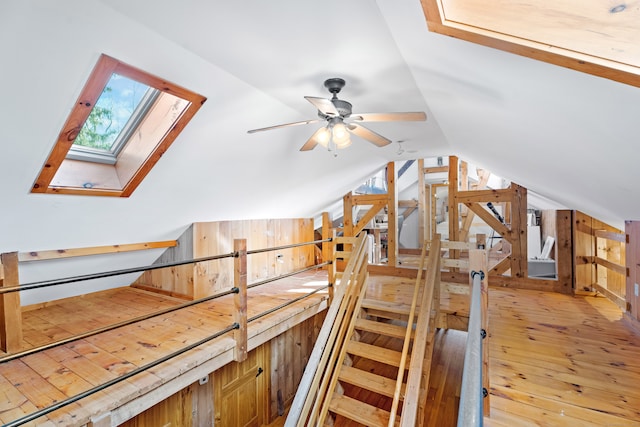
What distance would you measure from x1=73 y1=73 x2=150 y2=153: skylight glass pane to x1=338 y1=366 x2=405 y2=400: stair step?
285 centimetres

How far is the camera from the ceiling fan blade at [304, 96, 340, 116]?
1.67 meters

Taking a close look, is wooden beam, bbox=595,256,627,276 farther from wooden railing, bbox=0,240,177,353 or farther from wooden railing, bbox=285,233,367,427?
wooden railing, bbox=0,240,177,353

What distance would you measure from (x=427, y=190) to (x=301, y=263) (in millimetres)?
3653

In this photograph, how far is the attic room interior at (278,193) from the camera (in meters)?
1.19

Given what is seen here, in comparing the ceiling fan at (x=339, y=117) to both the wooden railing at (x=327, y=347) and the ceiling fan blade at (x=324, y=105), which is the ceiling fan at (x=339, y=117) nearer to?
the ceiling fan blade at (x=324, y=105)

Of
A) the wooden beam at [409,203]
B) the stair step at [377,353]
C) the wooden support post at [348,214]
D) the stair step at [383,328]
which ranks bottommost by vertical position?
the stair step at [377,353]

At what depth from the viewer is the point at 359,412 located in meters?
2.48

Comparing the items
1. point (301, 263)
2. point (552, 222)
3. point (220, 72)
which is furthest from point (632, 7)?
point (552, 222)

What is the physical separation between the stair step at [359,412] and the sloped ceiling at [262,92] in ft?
7.74

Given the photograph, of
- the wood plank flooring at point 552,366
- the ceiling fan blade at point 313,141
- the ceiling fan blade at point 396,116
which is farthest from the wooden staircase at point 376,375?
the ceiling fan blade at point 396,116

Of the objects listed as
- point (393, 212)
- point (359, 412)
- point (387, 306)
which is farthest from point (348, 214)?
point (359, 412)

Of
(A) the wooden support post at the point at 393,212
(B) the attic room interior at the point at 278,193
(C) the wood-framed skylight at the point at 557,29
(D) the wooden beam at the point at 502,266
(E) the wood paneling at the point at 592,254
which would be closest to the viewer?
(C) the wood-framed skylight at the point at 557,29

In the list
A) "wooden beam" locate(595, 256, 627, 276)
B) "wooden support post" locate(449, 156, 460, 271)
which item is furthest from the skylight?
"wooden beam" locate(595, 256, 627, 276)

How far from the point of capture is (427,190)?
6.93 metres
